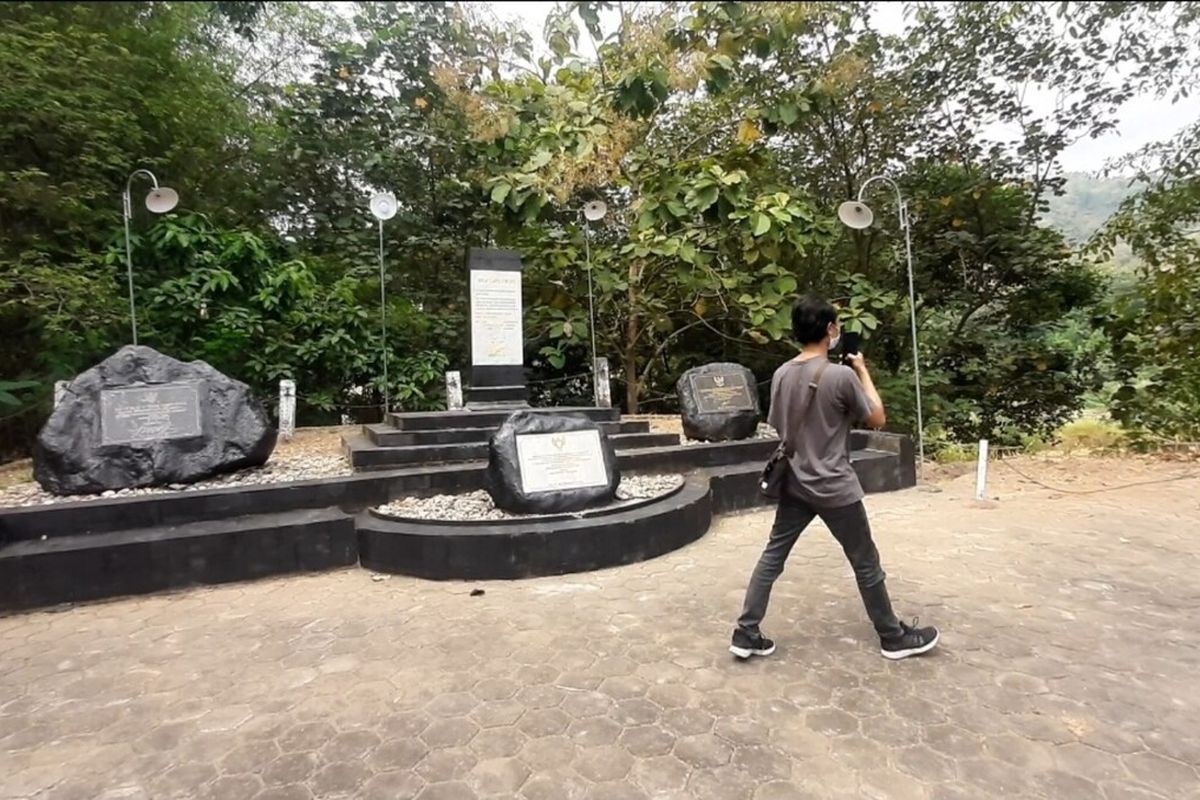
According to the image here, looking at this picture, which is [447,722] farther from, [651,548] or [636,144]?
[636,144]

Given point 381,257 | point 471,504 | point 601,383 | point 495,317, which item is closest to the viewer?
point 471,504

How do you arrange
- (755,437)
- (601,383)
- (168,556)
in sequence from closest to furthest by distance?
1. (168,556)
2. (755,437)
3. (601,383)

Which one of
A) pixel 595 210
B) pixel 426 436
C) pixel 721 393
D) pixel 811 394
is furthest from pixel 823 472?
pixel 595 210

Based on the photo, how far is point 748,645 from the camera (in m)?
2.53

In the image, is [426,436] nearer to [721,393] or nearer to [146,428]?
[146,428]

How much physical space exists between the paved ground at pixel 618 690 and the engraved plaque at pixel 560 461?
2.37ft

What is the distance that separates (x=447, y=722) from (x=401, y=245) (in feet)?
27.6

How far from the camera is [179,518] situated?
4.01 meters

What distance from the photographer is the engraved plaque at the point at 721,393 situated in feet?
20.1

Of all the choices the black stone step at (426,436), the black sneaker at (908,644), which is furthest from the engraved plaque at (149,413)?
the black sneaker at (908,644)

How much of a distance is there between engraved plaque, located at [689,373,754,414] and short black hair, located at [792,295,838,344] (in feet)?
12.0

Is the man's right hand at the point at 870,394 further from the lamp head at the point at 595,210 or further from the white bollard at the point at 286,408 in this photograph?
the white bollard at the point at 286,408

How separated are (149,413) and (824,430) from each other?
4631 millimetres

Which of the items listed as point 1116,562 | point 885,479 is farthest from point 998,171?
point 1116,562
